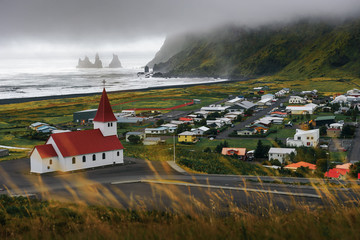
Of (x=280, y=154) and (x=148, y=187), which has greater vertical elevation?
(x=148, y=187)

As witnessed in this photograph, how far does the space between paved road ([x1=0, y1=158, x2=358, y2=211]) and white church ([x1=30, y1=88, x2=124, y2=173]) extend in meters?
0.90

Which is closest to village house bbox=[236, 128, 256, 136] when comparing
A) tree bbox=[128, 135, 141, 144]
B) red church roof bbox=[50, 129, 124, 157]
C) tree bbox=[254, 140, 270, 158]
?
tree bbox=[254, 140, 270, 158]

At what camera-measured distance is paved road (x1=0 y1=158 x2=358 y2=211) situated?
1647cm

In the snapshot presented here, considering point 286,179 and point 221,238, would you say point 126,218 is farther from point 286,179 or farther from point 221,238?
point 286,179

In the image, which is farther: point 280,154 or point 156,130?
point 156,130

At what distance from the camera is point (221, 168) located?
96.9ft

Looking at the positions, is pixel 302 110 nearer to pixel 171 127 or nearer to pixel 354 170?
pixel 171 127

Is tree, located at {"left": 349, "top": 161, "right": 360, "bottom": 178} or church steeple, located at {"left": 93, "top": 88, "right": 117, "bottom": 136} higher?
church steeple, located at {"left": 93, "top": 88, "right": 117, "bottom": 136}

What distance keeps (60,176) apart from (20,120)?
5950 cm

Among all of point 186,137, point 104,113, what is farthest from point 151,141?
point 104,113

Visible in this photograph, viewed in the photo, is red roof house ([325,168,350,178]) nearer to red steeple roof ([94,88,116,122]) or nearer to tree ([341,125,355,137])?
red steeple roof ([94,88,116,122])

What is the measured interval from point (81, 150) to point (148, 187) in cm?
952

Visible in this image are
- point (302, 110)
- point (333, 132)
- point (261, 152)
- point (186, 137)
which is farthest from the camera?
point (302, 110)

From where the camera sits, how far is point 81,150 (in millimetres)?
29312
